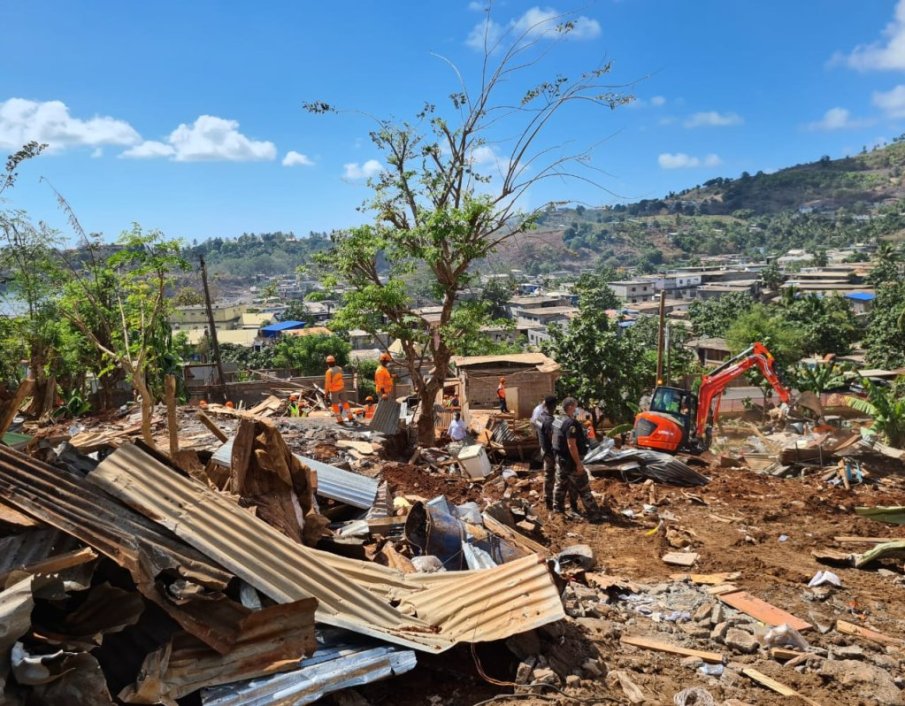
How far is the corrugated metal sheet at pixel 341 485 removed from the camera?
6.10 m

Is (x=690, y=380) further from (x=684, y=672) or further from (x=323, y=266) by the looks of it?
(x=684, y=672)

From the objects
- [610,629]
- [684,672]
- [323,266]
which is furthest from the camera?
[323,266]

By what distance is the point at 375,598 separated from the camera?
412cm

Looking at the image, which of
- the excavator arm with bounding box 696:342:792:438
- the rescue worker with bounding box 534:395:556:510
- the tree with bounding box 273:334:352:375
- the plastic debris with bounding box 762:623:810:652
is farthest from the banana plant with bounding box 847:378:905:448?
the tree with bounding box 273:334:352:375

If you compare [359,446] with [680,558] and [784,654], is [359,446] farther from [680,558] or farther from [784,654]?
[784,654]

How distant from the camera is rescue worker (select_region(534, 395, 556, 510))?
27.7ft

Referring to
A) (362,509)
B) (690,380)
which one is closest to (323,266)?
(362,509)

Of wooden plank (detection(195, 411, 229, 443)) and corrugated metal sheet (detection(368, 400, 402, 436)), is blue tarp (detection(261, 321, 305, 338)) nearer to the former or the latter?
corrugated metal sheet (detection(368, 400, 402, 436))

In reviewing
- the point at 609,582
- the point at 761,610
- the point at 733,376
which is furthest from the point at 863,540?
the point at 733,376

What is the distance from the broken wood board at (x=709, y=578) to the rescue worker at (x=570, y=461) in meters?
1.87

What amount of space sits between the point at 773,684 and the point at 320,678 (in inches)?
115

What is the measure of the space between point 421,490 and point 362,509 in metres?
2.81

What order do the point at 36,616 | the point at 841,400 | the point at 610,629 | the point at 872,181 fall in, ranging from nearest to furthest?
the point at 36,616 < the point at 610,629 < the point at 841,400 < the point at 872,181

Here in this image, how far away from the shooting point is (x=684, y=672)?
4465 mm
